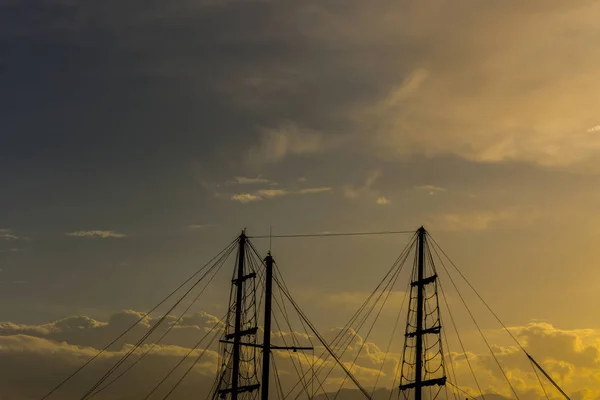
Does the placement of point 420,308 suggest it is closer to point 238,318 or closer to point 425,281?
point 425,281

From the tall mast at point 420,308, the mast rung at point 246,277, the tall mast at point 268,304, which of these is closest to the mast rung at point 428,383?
the tall mast at point 420,308

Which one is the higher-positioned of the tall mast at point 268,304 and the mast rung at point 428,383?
the tall mast at point 268,304

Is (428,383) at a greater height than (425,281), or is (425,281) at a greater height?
(425,281)

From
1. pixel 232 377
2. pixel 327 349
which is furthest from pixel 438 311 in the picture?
pixel 232 377

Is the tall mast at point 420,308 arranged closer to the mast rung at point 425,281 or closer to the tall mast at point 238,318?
the mast rung at point 425,281

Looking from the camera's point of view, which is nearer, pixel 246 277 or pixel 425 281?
pixel 425 281

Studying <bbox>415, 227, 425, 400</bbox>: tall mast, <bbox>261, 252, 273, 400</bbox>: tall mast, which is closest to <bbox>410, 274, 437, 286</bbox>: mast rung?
<bbox>415, 227, 425, 400</bbox>: tall mast

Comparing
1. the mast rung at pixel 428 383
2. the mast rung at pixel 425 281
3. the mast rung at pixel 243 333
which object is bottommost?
the mast rung at pixel 428 383

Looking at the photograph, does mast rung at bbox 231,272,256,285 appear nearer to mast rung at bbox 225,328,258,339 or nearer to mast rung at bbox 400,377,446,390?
mast rung at bbox 225,328,258,339

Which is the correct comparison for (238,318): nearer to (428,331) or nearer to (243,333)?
(243,333)

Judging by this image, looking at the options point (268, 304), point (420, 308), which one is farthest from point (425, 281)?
point (268, 304)

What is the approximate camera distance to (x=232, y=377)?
106938 mm

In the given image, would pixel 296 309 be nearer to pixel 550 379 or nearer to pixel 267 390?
pixel 267 390

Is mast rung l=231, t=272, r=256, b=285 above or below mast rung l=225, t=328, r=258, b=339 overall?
above
